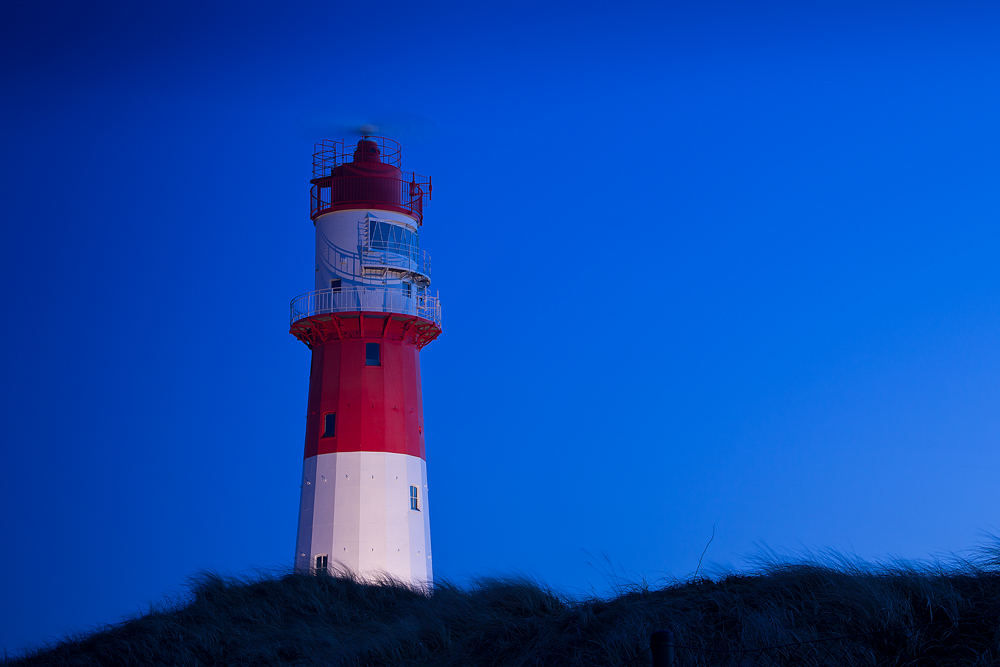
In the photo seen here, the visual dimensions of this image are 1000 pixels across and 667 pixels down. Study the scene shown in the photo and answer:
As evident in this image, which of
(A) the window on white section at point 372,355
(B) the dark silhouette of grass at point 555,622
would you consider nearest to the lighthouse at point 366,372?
(A) the window on white section at point 372,355

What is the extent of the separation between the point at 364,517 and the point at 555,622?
1120 cm

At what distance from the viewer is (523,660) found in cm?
1140

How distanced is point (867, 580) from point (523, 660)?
401 centimetres

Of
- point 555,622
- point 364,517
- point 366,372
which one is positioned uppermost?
point 366,372

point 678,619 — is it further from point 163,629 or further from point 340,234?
point 340,234

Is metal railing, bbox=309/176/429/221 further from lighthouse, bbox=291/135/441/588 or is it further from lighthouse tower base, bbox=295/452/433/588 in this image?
lighthouse tower base, bbox=295/452/433/588

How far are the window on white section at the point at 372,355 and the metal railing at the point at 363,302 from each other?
889 millimetres

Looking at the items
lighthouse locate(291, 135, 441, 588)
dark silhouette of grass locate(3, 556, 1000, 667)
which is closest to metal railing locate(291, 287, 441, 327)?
lighthouse locate(291, 135, 441, 588)

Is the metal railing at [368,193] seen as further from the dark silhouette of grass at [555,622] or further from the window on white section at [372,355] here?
the dark silhouette of grass at [555,622]

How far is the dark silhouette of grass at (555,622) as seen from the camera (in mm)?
9344

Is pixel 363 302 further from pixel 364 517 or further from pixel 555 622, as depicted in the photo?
pixel 555 622

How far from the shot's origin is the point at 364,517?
22.5 meters

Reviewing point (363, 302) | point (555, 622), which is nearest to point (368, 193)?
point (363, 302)

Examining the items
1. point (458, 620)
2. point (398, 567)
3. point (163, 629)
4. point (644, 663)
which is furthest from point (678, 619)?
point (398, 567)
